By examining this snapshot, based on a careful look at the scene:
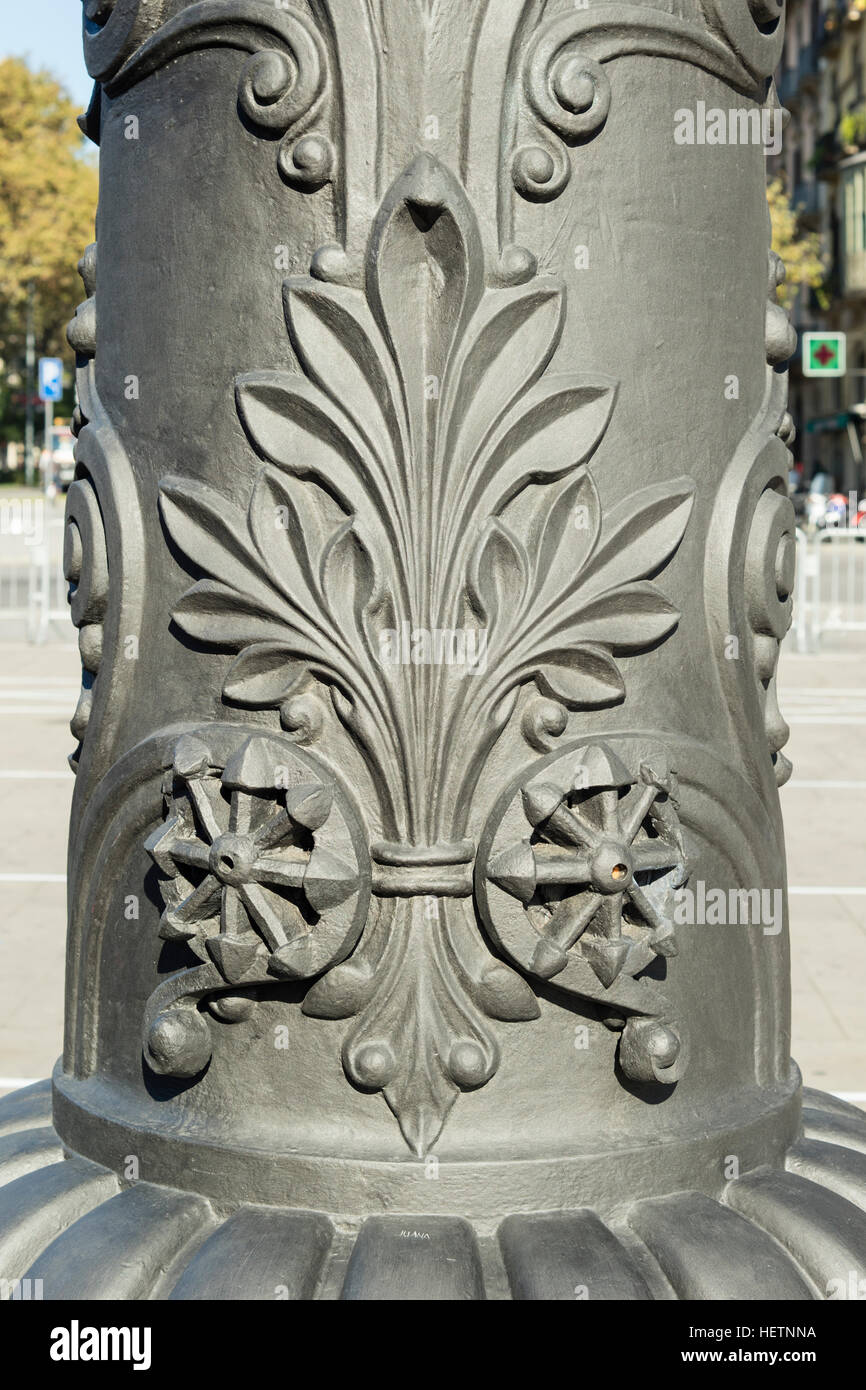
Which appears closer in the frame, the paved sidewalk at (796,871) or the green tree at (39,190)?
the paved sidewalk at (796,871)

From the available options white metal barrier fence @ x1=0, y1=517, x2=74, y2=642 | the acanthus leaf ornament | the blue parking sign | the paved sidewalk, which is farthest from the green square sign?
the acanthus leaf ornament

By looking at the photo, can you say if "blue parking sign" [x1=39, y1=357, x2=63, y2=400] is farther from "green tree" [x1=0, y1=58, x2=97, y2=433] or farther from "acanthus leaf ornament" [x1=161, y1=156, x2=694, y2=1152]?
"acanthus leaf ornament" [x1=161, y1=156, x2=694, y2=1152]

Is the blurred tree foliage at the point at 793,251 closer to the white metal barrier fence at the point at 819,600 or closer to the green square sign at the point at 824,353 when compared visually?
the green square sign at the point at 824,353

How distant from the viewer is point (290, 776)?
1.86 meters

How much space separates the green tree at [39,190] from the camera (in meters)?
36.5

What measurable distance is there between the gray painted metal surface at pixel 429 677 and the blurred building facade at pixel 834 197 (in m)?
34.9

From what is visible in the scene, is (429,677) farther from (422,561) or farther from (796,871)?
(796,871)

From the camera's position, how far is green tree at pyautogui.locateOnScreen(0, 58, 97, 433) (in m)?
36.5

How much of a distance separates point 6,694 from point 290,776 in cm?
945

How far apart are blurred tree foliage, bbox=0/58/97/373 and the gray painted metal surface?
119ft

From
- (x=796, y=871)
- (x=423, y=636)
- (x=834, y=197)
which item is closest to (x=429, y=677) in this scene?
(x=423, y=636)

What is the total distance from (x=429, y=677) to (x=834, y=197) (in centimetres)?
4101

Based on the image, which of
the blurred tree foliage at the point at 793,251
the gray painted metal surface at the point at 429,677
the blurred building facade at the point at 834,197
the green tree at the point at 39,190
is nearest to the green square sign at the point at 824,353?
the blurred tree foliage at the point at 793,251

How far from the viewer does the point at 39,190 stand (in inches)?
1448
